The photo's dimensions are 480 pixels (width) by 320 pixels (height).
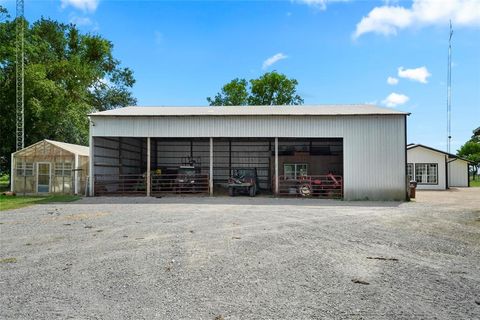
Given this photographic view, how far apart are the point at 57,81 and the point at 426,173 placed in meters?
32.7

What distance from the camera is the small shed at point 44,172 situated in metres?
21.6

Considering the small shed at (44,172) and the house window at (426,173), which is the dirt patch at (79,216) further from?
Answer: the house window at (426,173)

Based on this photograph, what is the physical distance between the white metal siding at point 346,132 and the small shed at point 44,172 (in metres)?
2.84

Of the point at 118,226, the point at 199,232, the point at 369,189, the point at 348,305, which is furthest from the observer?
the point at 369,189

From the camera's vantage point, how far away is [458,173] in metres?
35.2

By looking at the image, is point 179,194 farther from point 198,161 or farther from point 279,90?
point 279,90

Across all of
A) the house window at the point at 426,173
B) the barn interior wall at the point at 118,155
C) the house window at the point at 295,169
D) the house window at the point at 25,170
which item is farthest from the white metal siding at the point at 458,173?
the house window at the point at 25,170

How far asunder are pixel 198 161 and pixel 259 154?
471cm

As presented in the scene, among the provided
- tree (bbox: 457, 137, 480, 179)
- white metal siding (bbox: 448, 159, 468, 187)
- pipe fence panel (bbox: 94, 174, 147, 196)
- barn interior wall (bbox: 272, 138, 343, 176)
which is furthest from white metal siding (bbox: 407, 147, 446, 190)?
tree (bbox: 457, 137, 480, 179)

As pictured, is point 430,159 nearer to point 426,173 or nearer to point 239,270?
point 426,173

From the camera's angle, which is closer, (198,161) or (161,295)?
(161,295)

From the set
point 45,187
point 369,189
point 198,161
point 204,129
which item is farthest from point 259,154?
point 45,187

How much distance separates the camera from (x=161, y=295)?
15.9ft

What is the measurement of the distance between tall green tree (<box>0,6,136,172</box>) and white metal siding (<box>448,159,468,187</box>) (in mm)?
33089
